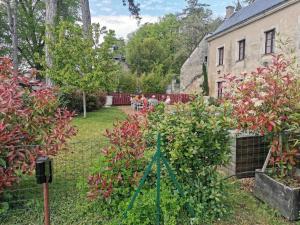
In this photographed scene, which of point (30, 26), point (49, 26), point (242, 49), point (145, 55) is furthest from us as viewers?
point (145, 55)

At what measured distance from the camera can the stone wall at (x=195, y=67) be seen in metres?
26.2

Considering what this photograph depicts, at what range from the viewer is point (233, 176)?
437 centimetres

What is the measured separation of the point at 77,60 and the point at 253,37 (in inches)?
435

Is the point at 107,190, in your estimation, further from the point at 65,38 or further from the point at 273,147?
the point at 65,38

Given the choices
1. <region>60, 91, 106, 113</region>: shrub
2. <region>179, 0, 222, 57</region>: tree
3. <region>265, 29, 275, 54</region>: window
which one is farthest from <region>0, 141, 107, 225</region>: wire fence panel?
<region>179, 0, 222, 57</region>: tree

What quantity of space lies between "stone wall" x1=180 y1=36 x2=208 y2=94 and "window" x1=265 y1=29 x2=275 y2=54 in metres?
10.9

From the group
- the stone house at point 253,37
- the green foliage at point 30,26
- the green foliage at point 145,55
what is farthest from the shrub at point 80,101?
the green foliage at point 145,55

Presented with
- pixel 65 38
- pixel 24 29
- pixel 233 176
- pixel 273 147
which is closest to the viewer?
pixel 273 147

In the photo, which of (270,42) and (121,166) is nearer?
(121,166)

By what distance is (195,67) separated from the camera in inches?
1051

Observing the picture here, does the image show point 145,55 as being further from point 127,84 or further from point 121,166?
point 121,166

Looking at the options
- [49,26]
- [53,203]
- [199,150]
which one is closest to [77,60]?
[49,26]

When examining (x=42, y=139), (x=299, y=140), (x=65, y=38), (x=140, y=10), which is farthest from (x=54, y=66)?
(x=299, y=140)

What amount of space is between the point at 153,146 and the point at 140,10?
1287cm
